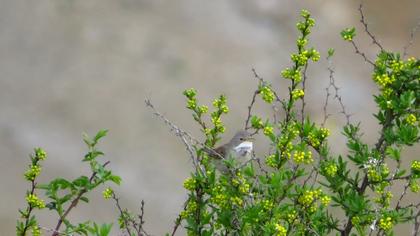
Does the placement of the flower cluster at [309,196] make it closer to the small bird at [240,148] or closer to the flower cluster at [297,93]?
the flower cluster at [297,93]

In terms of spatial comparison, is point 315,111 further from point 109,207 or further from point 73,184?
point 73,184

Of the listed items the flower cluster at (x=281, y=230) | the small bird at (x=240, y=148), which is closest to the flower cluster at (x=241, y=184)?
the flower cluster at (x=281, y=230)

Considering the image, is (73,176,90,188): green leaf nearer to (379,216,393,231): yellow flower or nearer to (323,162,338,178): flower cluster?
(323,162,338,178): flower cluster

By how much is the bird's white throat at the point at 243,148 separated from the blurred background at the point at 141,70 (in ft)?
12.8

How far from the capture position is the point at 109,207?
843 cm

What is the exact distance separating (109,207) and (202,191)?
199 inches

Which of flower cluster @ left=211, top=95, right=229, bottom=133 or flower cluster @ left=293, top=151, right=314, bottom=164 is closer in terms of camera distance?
flower cluster @ left=293, top=151, right=314, bottom=164

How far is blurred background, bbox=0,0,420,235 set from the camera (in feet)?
30.7

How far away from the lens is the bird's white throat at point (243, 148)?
4.48 metres

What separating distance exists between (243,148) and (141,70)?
669 cm

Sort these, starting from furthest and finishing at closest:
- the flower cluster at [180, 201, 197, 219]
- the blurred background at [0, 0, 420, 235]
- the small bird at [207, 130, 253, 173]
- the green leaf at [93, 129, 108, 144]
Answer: the blurred background at [0, 0, 420, 235] < the small bird at [207, 130, 253, 173] < the flower cluster at [180, 201, 197, 219] < the green leaf at [93, 129, 108, 144]

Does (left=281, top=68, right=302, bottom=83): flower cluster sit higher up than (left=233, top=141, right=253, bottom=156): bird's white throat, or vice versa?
(left=233, top=141, right=253, bottom=156): bird's white throat

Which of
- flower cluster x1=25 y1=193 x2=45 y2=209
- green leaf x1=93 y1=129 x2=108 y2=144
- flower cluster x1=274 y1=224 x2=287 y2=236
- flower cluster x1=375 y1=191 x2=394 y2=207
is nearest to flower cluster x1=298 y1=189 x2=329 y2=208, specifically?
flower cluster x1=274 y1=224 x2=287 y2=236

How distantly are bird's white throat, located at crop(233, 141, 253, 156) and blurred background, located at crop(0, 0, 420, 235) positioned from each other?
12.8 feet
